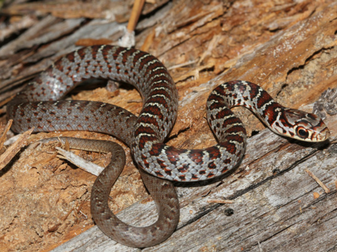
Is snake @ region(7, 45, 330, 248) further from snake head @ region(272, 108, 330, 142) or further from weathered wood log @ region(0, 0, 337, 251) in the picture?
weathered wood log @ region(0, 0, 337, 251)

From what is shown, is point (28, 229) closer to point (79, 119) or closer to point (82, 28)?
point (79, 119)

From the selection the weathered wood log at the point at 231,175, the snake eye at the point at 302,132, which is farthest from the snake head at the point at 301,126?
the weathered wood log at the point at 231,175

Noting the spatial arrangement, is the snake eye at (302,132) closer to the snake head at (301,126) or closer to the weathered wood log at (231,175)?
the snake head at (301,126)

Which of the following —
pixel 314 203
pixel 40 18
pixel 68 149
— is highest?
pixel 40 18

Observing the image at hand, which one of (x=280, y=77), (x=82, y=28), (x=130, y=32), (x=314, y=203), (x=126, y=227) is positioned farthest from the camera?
(x=82, y=28)

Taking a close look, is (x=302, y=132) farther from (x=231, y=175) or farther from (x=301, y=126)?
(x=231, y=175)

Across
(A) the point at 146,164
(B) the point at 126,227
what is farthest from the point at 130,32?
(B) the point at 126,227
